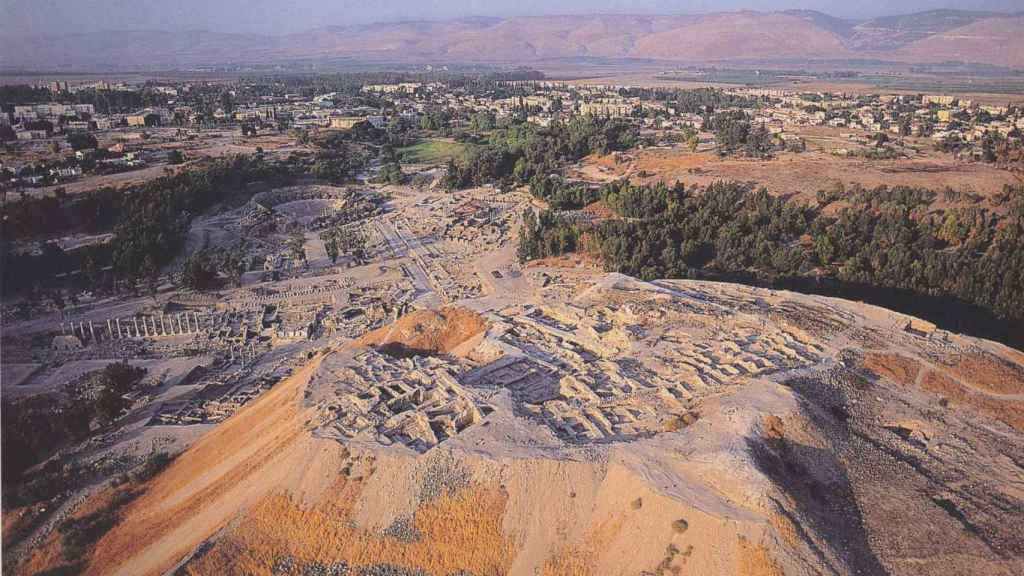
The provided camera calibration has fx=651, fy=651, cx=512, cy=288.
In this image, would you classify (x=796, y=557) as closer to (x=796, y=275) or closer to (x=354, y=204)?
(x=796, y=275)

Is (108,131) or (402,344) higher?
(108,131)

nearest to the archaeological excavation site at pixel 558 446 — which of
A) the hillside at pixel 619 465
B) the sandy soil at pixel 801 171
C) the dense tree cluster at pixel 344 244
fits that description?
the hillside at pixel 619 465

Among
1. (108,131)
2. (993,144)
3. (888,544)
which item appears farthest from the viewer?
(108,131)

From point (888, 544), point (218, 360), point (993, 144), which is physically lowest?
point (218, 360)

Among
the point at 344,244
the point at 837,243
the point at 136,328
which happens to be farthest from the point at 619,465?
the point at 344,244

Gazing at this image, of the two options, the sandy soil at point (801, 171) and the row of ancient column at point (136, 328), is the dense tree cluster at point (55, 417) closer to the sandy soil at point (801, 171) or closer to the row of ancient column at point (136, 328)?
the row of ancient column at point (136, 328)

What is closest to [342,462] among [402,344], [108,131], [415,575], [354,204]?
[415,575]

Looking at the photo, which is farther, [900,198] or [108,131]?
[108,131]

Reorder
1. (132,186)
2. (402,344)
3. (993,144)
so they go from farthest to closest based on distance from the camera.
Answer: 1. (993,144)
2. (132,186)
3. (402,344)
